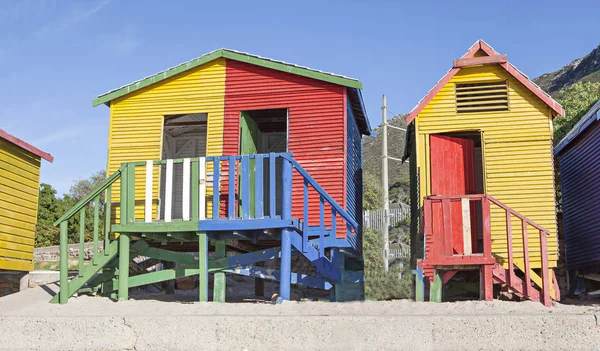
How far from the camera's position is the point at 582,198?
19.7 meters

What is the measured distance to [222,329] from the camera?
13.4 metres

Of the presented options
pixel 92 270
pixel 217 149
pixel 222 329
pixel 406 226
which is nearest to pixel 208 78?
pixel 217 149

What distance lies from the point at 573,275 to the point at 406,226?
31.0m

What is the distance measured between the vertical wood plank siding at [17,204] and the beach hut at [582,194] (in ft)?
45.7

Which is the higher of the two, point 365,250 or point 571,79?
point 571,79

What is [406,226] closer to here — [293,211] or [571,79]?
[293,211]

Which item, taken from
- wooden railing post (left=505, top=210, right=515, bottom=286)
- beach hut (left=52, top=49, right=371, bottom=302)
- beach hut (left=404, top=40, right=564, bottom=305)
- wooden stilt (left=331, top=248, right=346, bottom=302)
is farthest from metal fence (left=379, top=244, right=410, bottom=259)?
wooden railing post (left=505, top=210, right=515, bottom=286)

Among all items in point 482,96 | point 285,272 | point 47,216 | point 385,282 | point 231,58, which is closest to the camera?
point 285,272

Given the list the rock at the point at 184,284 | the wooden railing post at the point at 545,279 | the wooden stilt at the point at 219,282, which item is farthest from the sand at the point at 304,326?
the rock at the point at 184,284

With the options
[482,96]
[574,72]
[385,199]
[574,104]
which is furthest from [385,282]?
[574,72]

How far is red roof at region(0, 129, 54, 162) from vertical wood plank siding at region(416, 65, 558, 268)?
32.0 feet

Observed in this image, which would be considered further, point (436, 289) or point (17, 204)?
point (17, 204)

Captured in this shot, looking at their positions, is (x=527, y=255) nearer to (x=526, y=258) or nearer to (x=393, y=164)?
(x=526, y=258)

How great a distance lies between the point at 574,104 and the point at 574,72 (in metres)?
78.3
